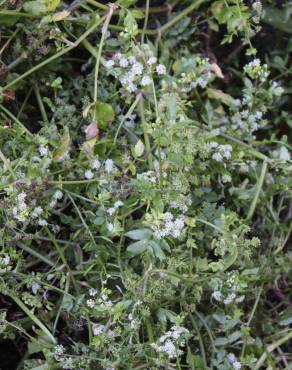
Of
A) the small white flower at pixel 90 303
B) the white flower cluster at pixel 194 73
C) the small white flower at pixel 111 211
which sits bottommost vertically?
the small white flower at pixel 90 303

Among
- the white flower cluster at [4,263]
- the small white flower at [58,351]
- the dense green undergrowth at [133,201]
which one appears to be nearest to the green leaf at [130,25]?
the dense green undergrowth at [133,201]

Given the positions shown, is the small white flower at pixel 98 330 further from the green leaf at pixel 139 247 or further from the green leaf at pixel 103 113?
the green leaf at pixel 103 113

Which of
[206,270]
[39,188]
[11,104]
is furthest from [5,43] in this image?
[206,270]

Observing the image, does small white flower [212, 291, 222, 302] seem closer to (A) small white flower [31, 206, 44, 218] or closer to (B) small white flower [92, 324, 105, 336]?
(B) small white flower [92, 324, 105, 336]

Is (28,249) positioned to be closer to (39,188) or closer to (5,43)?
(39,188)

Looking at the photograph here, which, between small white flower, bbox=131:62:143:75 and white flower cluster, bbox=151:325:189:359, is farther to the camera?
small white flower, bbox=131:62:143:75

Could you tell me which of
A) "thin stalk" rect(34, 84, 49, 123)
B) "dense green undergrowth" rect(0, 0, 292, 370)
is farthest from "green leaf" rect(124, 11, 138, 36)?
"thin stalk" rect(34, 84, 49, 123)

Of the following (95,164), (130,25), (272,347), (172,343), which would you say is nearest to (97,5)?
(130,25)
